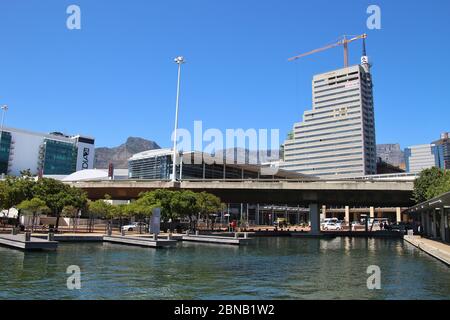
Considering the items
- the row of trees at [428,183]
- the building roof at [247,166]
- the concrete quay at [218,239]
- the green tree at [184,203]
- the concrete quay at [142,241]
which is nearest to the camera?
the concrete quay at [142,241]

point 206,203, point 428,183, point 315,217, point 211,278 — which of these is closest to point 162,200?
point 206,203

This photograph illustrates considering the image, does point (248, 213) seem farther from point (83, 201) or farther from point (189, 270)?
point (189, 270)

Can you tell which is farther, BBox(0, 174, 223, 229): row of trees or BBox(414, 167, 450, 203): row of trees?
BBox(414, 167, 450, 203): row of trees

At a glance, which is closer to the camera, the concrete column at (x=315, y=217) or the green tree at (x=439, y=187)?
the green tree at (x=439, y=187)

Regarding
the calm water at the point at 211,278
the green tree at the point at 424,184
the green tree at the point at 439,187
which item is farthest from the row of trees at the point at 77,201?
the green tree at the point at 439,187

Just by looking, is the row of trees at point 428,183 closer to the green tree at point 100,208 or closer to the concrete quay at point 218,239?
the concrete quay at point 218,239

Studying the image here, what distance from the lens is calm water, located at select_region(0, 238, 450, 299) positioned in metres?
17.5

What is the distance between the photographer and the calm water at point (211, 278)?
57.5 feet

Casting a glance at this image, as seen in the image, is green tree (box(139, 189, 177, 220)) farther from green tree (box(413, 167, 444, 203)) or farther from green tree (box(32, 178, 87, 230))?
green tree (box(413, 167, 444, 203))

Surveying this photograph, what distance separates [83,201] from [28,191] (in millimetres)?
7288

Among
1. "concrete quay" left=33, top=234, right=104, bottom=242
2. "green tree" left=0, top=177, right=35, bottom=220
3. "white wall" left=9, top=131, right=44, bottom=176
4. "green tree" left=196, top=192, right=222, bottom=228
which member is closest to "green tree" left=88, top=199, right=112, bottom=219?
"green tree" left=0, top=177, right=35, bottom=220
